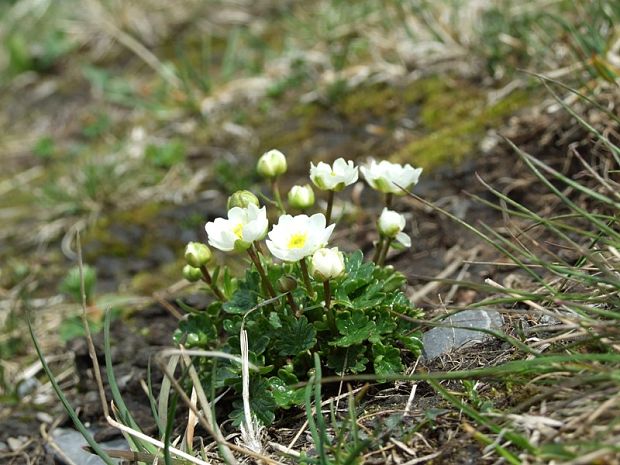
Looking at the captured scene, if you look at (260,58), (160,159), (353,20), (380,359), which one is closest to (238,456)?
(380,359)

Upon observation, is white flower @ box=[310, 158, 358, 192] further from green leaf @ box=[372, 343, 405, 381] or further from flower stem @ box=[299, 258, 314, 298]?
green leaf @ box=[372, 343, 405, 381]

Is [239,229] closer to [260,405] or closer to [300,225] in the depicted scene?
[300,225]

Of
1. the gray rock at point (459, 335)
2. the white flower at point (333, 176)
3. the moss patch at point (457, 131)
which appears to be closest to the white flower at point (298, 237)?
the white flower at point (333, 176)

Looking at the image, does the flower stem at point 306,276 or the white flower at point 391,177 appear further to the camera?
the white flower at point 391,177

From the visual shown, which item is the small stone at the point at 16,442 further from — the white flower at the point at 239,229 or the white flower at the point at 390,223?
the white flower at the point at 390,223

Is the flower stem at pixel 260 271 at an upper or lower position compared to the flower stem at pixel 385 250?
upper

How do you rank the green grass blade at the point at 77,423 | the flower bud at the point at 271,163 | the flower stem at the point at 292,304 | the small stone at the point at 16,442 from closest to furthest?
the green grass blade at the point at 77,423 → the flower stem at the point at 292,304 → the flower bud at the point at 271,163 → the small stone at the point at 16,442

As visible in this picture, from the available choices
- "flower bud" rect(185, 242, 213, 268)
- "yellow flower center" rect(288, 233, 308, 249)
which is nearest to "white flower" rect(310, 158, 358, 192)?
"yellow flower center" rect(288, 233, 308, 249)
